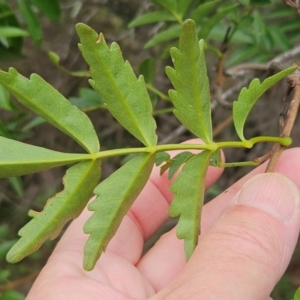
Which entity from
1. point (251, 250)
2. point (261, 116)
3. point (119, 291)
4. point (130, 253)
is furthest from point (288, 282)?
point (251, 250)

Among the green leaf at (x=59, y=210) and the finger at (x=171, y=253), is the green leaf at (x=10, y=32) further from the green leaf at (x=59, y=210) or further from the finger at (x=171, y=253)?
the finger at (x=171, y=253)

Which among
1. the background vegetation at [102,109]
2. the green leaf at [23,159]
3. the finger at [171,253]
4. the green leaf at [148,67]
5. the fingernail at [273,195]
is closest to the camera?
the green leaf at [23,159]

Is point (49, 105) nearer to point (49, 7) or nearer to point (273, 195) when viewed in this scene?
point (273, 195)

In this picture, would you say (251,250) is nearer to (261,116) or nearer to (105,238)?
(105,238)

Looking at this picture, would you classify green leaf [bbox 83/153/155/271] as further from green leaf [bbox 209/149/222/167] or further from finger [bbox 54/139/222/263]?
finger [bbox 54/139/222/263]

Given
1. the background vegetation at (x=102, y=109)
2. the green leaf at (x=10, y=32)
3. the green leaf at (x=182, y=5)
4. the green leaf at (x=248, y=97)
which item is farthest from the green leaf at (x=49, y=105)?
the background vegetation at (x=102, y=109)

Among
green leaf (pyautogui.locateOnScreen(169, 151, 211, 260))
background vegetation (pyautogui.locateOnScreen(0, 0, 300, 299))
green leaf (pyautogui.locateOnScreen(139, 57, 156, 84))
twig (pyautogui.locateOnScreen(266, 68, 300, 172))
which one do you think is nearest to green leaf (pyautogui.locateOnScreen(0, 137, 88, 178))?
green leaf (pyautogui.locateOnScreen(169, 151, 211, 260))
